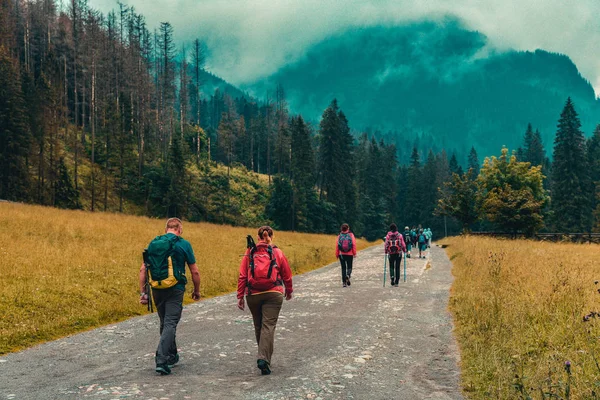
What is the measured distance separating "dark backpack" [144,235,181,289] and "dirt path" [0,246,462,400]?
4.13 ft

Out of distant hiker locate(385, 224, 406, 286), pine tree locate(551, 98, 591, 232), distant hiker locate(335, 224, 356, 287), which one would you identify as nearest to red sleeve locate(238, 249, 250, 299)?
distant hiker locate(335, 224, 356, 287)

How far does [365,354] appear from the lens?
766 centimetres

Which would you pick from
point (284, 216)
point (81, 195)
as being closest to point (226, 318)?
point (81, 195)

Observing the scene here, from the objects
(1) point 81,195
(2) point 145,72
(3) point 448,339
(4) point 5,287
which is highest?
(2) point 145,72

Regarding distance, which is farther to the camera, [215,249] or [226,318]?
[215,249]

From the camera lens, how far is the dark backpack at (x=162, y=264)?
6.80 m

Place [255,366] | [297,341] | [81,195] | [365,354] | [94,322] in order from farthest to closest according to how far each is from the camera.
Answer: [81,195]
[94,322]
[297,341]
[365,354]
[255,366]

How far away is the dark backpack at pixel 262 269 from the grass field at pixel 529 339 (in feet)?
9.81

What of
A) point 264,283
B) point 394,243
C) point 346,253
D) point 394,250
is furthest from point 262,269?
point 394,243

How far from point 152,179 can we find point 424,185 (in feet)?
241

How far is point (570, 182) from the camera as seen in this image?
64625mm

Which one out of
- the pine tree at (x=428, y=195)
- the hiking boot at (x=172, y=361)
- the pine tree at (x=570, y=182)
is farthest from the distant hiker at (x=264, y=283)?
the pine tree at (x=428, y=195)

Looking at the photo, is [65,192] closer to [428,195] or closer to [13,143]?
[13,143]

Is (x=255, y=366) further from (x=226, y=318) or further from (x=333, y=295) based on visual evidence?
(x=333, y=295)
